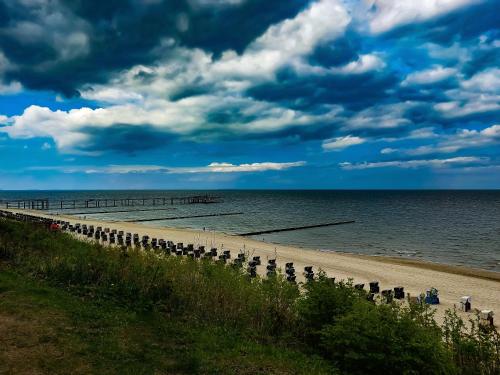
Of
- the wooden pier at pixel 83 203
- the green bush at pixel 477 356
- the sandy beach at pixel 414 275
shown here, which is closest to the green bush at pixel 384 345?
the green bush at pixel 477 356

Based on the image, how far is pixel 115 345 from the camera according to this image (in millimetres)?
7523

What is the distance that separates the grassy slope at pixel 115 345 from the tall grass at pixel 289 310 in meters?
0.66

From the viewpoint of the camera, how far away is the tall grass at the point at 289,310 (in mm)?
6922

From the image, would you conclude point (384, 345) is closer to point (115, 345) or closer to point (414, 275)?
point (115, 345)

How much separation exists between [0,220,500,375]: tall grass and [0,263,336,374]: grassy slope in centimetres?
66

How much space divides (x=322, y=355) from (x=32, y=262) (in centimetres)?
1051

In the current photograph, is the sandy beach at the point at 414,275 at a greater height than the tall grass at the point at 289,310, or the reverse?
the tall grass at the point at 289,310

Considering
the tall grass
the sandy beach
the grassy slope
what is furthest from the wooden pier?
the grassy slope

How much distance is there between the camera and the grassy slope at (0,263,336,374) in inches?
266

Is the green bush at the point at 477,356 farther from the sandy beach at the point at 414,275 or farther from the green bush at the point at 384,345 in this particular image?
the sandy beach at the point at 414,275

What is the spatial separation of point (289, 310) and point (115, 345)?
158 inches

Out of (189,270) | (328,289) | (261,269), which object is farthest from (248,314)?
(261,269)

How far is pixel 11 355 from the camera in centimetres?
695

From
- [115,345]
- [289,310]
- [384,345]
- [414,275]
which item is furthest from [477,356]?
[414,275]
